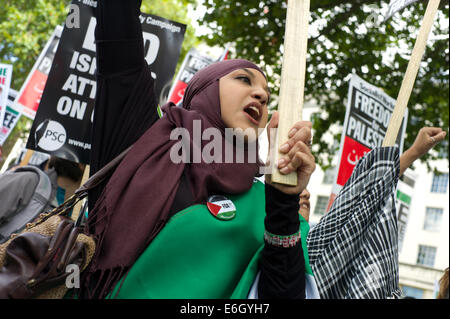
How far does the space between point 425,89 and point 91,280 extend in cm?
681

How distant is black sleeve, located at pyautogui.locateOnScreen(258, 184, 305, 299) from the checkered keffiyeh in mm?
319

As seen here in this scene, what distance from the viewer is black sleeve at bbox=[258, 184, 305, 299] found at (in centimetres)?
135

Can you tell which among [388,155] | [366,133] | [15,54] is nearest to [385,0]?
[366,133]

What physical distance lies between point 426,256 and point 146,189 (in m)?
31.8

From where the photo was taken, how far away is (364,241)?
1750 mm

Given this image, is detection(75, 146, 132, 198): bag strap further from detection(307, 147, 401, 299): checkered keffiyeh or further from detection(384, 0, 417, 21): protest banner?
detection(384, 0, 417, 21): protest banner

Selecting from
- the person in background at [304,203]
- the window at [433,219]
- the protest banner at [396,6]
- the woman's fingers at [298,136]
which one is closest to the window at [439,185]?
the window at [433,219]

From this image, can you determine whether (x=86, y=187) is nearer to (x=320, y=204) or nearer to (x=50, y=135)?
(x=50, y=135)

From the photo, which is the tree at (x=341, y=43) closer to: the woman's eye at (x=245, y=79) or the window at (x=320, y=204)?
the woman's eye at (x=245, y=79)

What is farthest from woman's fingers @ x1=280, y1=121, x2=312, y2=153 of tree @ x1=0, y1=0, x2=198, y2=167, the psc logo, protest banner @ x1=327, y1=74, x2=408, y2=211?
tree @ x1=0, y1=0, x2=198, y2=167

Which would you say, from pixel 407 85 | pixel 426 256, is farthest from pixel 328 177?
pixel 407 85

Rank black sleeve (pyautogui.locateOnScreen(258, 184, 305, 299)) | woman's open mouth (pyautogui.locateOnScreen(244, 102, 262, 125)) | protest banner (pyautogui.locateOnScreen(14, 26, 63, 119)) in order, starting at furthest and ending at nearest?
protest banner (pyautogui.locateOnScreen(14, 26, 63, 119)) < woman's open mouth (pyautogui.locateOnScreen(244, 102, 262, 125)) < black sleeve (pyautogui.locateOnScreen(258, 184, 305, 299))

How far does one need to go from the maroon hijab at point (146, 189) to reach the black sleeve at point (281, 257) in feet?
1.05

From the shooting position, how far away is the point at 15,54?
587 inches
